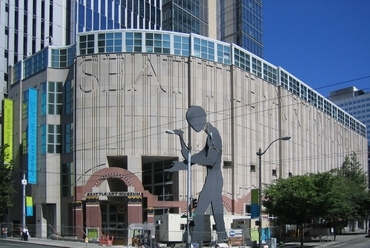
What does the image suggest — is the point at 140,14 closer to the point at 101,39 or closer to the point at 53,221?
the point at 101,39

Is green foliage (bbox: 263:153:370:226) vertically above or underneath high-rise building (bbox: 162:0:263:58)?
underneath

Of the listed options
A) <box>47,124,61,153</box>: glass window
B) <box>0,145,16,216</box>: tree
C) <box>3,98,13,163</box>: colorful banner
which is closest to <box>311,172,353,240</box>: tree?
<box>47,124,61,153</box>: glass window

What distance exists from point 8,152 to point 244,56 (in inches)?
1322

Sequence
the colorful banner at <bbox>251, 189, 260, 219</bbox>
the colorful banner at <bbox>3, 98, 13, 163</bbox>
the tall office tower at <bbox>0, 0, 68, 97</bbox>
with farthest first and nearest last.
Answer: the tall office tower at <bbox>0, 0, 68, 97</bbox> < the colorful banner at <bbox>3, 98, 13, 163</bbox> < the colorful banner at <bbox>251, 189, 260, 219</bbox>

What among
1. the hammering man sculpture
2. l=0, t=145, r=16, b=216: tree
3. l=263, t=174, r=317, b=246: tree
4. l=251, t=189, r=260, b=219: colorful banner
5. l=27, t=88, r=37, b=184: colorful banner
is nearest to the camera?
l=251, t=189, r=260, b=219: colorful banner

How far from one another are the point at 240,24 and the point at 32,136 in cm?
7415

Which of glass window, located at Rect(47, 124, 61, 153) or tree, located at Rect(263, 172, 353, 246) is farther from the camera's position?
glass window, located at Rect(47, 124, 61, 153)

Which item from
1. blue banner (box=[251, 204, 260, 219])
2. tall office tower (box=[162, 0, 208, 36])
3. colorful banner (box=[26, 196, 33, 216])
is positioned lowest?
colorful banner (box=[26, 196, 33, 216])

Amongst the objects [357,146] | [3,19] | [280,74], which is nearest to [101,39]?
[3,19]

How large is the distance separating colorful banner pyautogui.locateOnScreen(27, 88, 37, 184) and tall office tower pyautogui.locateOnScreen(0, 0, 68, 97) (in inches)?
478

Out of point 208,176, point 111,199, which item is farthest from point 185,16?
point 208,176

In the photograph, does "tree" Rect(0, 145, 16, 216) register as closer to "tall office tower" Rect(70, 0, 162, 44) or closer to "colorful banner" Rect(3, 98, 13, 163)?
"colorful banner" Rect(3, 98, 13, 163)

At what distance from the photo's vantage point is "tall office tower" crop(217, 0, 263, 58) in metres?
130

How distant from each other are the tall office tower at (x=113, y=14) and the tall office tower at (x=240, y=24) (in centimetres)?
2514
